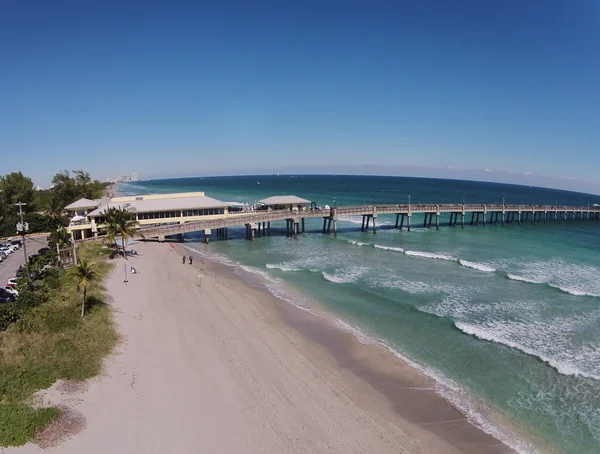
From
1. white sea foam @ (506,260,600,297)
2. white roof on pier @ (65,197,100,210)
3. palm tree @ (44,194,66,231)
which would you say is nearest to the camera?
white sea foam @ (506,260,600,297)

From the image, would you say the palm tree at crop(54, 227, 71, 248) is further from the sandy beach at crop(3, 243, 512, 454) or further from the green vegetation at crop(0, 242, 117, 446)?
the sandy beach at crop(3, 243, 512, 454)

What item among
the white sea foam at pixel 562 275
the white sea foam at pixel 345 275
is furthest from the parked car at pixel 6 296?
the white sea foam at pixel 562 275

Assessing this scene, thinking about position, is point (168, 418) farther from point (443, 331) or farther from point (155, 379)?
point (443, 331)

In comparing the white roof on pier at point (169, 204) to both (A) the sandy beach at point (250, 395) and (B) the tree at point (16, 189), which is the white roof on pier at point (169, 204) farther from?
(A) the sandy beach at point (250, 395)

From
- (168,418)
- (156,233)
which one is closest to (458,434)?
(168,418)

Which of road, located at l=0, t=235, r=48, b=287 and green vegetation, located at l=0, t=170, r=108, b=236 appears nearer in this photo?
road, located at l=0, t=235, r=48, b=287

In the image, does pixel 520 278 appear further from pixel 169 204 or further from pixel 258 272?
pixel 169 204

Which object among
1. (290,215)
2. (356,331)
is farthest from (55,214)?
(356,331)

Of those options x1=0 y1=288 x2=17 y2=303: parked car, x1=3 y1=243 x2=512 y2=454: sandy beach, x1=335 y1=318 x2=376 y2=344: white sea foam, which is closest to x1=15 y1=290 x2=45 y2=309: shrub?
x1=0 y1=288 x2=17 y2=303: parked car
